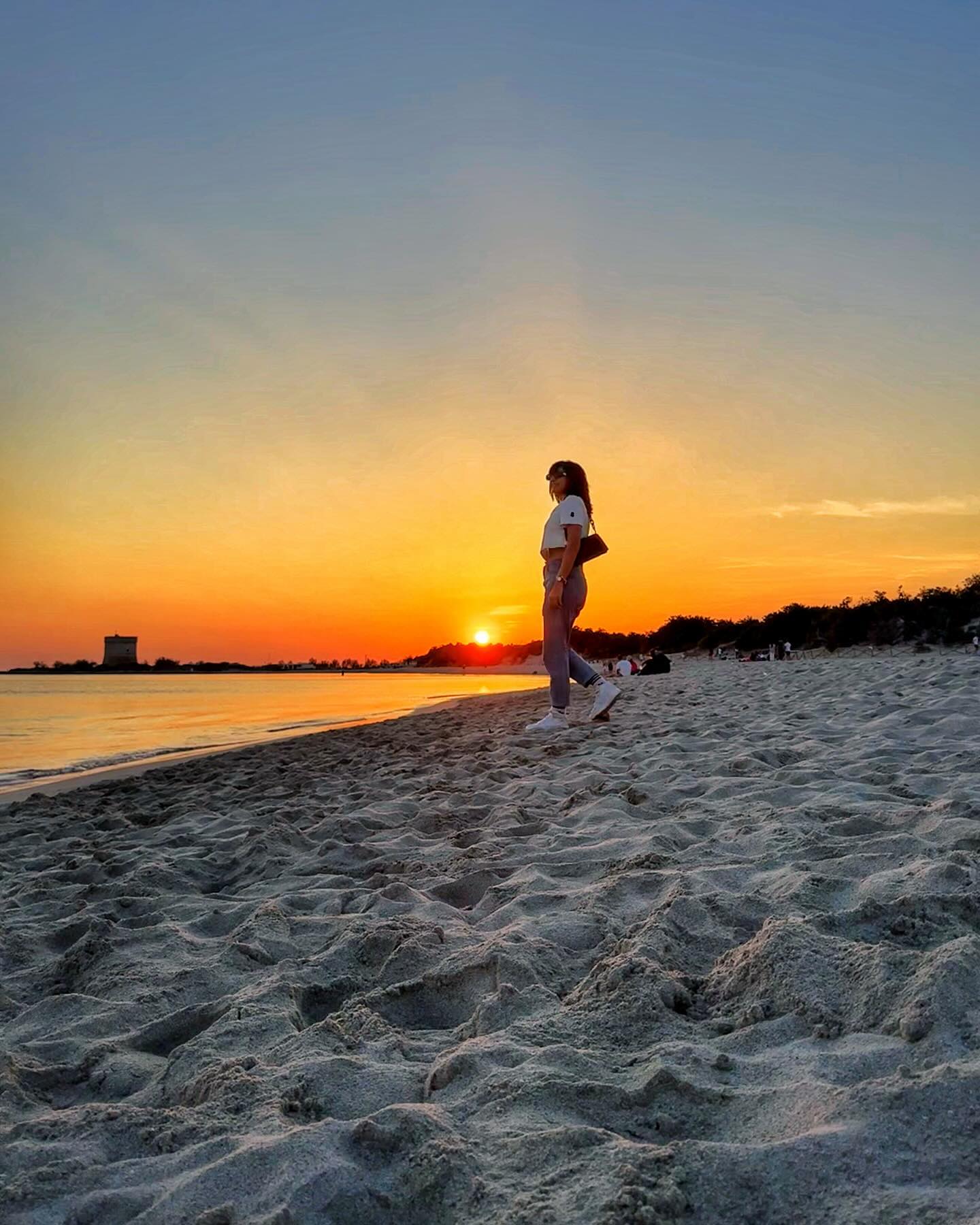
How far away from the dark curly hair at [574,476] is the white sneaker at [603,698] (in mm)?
1738

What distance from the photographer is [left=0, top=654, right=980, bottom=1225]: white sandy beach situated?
1380 mm

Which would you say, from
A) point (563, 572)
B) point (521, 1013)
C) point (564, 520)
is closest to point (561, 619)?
point (563, 572)

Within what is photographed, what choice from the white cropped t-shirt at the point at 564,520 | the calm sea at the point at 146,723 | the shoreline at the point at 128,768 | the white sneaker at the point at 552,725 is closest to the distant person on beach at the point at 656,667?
the calm sea at the point at 146,723

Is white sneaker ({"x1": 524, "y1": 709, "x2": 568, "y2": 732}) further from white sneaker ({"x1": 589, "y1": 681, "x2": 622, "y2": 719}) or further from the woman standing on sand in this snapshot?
white sneaker ({"x1": 589, "y1": 681, "x2": 622, "y2": 719})

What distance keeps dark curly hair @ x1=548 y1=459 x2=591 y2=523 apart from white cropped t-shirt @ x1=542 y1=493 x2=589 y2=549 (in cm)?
8

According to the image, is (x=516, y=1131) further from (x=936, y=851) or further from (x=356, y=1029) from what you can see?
(x=936, y=851)

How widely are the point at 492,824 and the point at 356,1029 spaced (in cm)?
212

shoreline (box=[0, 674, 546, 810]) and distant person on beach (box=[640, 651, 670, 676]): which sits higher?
distant person on beach (box=[640, 651, 670, 676])

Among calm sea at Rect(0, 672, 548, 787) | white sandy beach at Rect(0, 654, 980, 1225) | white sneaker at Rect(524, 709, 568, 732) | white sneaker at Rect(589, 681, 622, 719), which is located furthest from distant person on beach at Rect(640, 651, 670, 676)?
white sandy beach at Rect(0, 654, 980, 1225)

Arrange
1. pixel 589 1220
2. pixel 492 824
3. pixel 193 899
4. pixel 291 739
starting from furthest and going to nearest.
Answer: pixel 291 739 → pixel 492 824 → pixel 193 899 → pixel 589 1220

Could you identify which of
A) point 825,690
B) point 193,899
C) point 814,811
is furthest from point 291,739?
point 814,811

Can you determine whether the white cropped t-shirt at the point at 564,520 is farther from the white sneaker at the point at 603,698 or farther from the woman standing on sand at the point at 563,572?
the white sneaker at the point at 603,698

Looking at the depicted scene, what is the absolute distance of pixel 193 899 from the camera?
11.0ft

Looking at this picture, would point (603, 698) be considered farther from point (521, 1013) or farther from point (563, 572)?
point (521, 1013)
